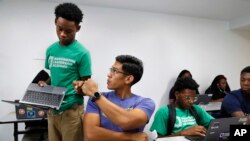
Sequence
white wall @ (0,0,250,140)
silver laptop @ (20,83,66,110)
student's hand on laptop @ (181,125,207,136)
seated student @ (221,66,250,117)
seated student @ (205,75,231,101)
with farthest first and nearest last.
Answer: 1. seated student @ (205,75,231,101)
2. white wall @ (0,0,250,140)
3. seated student @ (221,66,250,117)
4. student's hand on laptop @ (181,125,207,136)
5. silver laptop @ (20,83,66,110)

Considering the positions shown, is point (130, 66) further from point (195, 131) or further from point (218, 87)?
point (218, 87)

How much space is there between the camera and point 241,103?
7.06ft

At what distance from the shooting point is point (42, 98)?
4.69ft

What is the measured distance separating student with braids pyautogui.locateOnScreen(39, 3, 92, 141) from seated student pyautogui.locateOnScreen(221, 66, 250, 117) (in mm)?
1333

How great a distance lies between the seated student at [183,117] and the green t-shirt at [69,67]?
0.67 metres

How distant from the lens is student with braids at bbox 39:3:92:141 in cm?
148

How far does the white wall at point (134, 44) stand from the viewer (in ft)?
12.4

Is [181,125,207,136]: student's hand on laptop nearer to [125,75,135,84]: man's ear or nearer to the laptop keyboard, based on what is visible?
[125,75,135,84]: man's ear

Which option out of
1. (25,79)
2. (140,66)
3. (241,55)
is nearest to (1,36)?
(25,79)

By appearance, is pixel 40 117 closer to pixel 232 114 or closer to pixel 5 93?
pixel 5 93

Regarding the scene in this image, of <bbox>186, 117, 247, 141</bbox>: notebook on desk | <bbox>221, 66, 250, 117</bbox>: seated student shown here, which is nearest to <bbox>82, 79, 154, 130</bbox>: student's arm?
<bbox>186, 117, 247, 141</bbox>: notebook on desk

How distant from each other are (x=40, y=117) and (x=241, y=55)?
4937mm

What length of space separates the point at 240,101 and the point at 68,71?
5.11ft

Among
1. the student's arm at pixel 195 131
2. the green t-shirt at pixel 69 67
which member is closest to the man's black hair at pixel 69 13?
the green t-shirt at pixel 69 67
